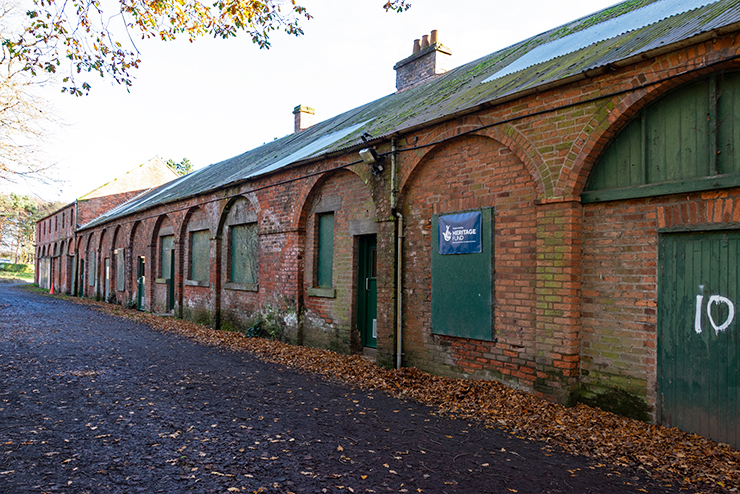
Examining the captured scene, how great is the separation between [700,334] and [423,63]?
38.4ft

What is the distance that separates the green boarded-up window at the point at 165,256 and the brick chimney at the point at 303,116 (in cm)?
729

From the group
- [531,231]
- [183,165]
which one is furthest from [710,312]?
[183,165]

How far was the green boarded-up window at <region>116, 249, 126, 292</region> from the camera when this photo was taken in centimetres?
2225

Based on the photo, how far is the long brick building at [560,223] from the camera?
4.70 meters

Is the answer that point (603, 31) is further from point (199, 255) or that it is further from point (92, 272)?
point (92, 272)

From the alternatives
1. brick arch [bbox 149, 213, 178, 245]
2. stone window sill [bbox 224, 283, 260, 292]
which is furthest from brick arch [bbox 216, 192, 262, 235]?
brick arch [bbox 149, 213, 178, 245]

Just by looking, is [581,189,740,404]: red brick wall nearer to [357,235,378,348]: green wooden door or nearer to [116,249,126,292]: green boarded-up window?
[357,235,378,348]: green wooden door

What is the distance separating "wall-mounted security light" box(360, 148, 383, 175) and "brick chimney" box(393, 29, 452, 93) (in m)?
6.71

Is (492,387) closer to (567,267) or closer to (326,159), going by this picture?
(567,267)

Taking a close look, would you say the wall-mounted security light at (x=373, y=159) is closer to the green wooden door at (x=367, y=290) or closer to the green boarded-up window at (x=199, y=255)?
the green wooden door at (x=367, y=290)

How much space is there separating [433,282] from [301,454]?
3.71 m

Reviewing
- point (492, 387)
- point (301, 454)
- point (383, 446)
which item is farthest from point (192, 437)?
point (492, 387)

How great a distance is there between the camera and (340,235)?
974 centimetres

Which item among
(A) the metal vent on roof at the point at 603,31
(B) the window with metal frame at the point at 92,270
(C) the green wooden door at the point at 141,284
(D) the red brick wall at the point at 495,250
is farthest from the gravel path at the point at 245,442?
(B) the window with metal frame at the point at 92,270
